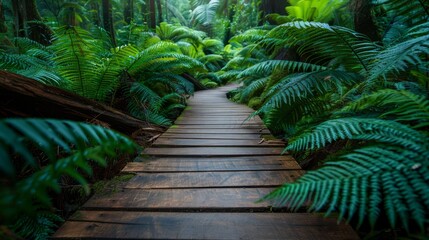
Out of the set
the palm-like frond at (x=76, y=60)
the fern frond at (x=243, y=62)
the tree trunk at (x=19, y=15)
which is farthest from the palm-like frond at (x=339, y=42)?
the tree trunk at (x=19, y=15)

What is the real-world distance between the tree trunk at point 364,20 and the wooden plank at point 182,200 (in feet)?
8.67

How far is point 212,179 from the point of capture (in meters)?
1.56

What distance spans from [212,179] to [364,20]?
109 inches

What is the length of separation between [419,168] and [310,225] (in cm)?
47

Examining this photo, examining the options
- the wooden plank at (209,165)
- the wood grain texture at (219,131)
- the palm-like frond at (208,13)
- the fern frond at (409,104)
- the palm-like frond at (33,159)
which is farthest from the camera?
the palm-like frond at (208,13)

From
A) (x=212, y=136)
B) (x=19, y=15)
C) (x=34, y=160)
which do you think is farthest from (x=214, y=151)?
(x=19, y=15)

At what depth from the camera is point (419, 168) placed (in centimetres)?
78

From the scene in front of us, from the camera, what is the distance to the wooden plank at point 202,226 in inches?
39.6

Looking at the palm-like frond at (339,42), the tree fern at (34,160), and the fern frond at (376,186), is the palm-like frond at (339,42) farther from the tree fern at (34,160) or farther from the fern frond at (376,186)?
the tree fern at (34,160)

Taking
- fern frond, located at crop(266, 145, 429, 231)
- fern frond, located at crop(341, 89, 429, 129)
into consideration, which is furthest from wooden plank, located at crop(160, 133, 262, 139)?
fern frond, located at crop(266, 145, 429, 231)

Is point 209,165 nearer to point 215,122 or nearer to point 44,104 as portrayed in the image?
point 44,104

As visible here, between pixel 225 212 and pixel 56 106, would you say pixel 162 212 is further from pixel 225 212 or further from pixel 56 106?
pixel 56 106

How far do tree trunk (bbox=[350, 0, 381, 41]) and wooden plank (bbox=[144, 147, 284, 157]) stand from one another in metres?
2.01

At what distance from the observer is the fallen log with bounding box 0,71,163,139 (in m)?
1.60
